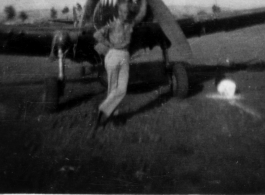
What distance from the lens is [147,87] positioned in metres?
5.40

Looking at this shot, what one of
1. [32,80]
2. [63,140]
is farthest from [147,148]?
[32,80]

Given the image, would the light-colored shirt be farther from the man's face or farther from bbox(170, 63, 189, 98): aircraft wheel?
bbox(170, 63, 189, 98): aircraft wheel

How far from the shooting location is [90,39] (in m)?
4.61

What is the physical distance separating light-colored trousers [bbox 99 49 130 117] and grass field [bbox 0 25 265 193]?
28cm

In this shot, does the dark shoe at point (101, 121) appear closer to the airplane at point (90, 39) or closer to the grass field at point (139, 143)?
the grass field at point (139, 143)

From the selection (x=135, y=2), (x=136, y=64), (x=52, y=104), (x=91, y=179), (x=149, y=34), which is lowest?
(x=136, y=64)

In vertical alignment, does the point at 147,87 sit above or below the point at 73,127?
below

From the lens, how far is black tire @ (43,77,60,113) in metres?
4.23

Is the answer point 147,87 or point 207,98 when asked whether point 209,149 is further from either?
point 147,87

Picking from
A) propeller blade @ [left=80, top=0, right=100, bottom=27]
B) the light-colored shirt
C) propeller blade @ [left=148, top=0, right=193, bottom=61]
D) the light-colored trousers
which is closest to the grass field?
the light-colored trousers

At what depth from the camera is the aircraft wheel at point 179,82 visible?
15.4 ft

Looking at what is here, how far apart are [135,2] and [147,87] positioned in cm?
Result: 160

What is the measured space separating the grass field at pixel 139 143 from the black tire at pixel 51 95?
0.45ft

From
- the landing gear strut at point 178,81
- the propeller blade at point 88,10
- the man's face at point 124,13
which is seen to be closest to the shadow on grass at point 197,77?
the landing gear strut at point 178,81
